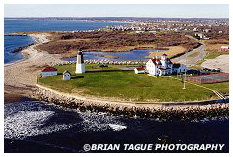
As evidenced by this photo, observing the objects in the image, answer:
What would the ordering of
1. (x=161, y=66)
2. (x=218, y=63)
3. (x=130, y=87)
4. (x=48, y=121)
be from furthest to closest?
(x=218, y=63)
(x=161, y=66)
(x=130, y=87)
(x=48, y=121)

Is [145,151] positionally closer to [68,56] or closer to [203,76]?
[203,76]

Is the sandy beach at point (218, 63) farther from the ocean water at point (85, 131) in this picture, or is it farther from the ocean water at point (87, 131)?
the ocean water at point (85, 131)

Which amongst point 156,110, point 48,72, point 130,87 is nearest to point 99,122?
point 156,110

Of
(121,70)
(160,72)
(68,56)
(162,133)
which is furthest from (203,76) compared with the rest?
(68,56)

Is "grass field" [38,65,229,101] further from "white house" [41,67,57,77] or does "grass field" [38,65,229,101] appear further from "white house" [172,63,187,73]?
"white house" [172,63,187,73]

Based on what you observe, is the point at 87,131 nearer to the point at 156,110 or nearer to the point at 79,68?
the point at 156,110

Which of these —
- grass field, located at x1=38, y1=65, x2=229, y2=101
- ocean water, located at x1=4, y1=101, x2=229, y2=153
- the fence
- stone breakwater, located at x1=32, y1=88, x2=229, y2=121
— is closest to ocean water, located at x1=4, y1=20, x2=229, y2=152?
ocean water, located at x1=4, y1=101, x2=229, y2=153
